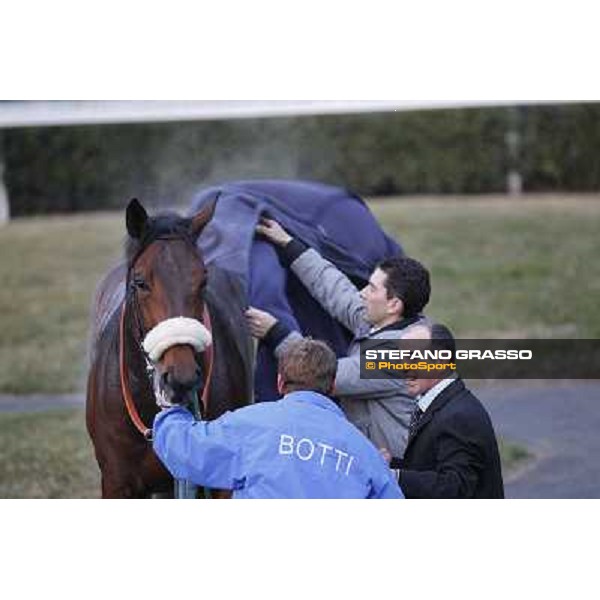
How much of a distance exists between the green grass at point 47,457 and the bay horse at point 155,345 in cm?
73

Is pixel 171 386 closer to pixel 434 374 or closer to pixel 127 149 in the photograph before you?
pixel 434 374

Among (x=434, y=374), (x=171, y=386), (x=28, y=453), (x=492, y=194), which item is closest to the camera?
(x=171, y=386)

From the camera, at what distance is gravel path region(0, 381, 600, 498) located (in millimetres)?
4855

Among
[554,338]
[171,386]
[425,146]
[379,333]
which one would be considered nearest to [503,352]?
[554,338]

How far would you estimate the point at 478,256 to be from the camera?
547 cm

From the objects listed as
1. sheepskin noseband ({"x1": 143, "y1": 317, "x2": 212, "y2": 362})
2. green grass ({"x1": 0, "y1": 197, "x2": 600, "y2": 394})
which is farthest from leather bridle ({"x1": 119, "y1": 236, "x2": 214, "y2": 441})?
green grass ({"x1": 0, "y1": 197, "x2": 600, "y2": 394})

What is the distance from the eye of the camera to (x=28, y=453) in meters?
5.80

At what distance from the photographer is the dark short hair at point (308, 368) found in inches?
145

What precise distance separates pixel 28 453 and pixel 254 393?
153 cm

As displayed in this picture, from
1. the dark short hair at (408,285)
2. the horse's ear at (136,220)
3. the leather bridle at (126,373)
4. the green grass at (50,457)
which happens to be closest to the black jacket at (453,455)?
the dark short hair at (408,285)

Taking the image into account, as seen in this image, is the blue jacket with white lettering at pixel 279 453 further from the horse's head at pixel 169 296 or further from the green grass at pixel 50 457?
the green grass at pixel 50 457

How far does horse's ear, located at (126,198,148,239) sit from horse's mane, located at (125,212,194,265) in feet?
0.05

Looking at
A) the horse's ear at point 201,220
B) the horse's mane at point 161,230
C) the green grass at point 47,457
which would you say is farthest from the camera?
the green grass at point 47,457
